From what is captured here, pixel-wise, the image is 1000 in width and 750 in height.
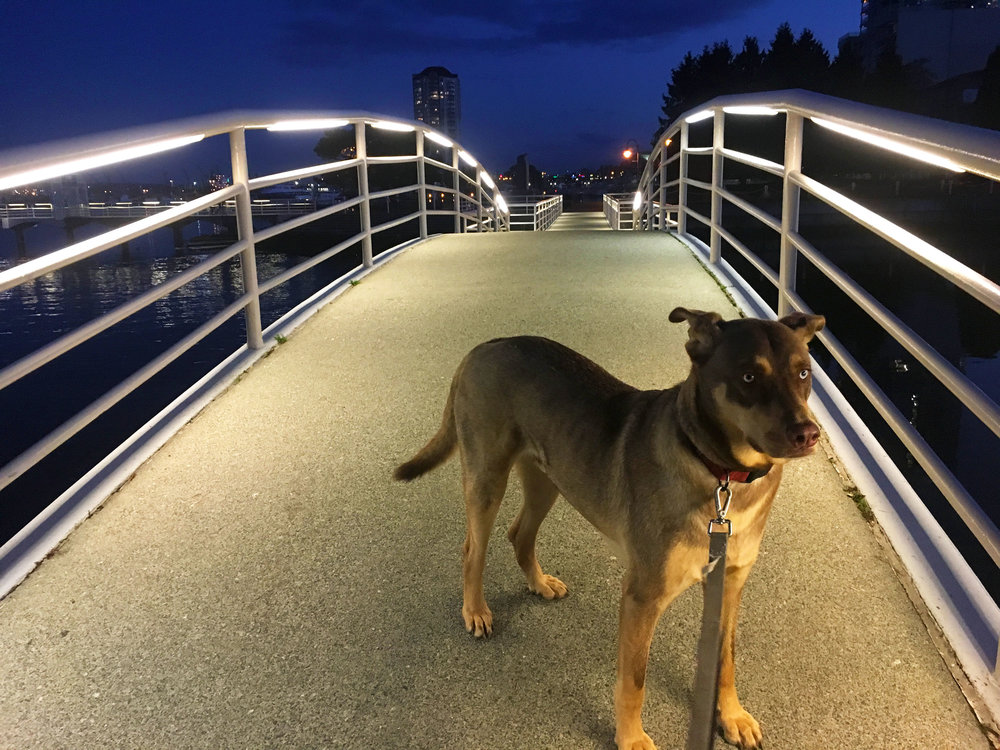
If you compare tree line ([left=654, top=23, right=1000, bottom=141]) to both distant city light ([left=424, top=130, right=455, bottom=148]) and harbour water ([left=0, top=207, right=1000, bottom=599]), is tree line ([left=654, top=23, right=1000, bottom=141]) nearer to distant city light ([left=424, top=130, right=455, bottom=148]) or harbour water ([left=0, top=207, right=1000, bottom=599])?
harbour water ([left=0, top=207, right=1000, bottom=599])

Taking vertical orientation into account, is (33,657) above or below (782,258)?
below

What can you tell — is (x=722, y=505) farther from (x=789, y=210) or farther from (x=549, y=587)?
(x=789, y=210)

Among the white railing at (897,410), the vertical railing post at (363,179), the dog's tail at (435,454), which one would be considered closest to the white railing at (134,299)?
the vertical railing post at (363,179)

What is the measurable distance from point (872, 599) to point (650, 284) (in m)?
4.47

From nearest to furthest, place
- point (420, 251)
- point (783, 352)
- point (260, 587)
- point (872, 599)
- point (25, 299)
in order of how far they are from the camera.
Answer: point (783, 352), point (872, 599), point (260, 587), point (420, 251), point (25, 299)

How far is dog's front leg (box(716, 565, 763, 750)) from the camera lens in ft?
6.88

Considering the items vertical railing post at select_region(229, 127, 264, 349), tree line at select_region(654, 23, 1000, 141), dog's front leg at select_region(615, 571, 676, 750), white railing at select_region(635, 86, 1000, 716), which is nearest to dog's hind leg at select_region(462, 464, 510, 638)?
dog's front leg at select_region(615, 571, 676, 750)

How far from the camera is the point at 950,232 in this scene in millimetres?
36000

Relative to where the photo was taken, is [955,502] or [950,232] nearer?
[955,502]

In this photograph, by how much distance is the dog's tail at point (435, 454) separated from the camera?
2736 millimetres

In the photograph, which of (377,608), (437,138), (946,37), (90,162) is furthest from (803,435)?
(946,37)

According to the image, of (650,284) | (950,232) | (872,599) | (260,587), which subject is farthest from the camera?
(950,232)

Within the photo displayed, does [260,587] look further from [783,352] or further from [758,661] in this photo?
[783,352]

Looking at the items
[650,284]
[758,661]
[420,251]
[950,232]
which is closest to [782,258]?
[650,284]
